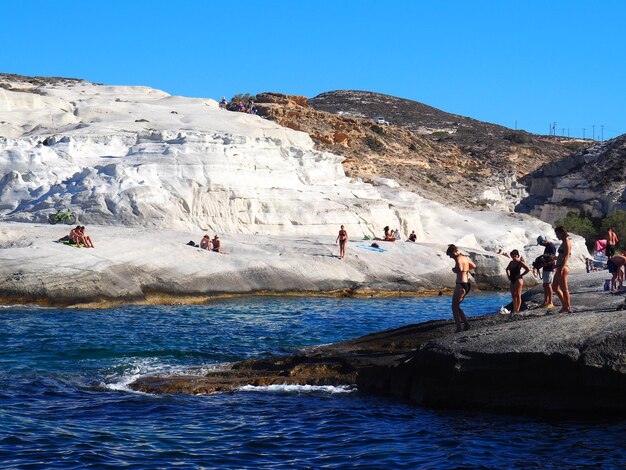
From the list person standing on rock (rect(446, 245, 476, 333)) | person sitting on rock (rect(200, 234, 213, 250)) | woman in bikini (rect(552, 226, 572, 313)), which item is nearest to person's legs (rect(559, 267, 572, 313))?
woman in bikini (rect(552, 226, 572, 313))

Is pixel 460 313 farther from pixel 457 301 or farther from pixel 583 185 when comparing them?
pixel 583 185

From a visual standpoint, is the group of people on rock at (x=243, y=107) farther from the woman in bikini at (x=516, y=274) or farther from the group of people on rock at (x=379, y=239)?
the woman in bikini at (x=516, y=274)

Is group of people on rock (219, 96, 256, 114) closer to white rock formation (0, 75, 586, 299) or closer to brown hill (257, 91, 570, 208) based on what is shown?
brown hill (257, 91, 570, 208)

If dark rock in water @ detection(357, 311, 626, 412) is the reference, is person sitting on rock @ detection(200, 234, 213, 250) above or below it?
above

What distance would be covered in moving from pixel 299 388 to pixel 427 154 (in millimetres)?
64145

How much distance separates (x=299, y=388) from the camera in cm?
1686

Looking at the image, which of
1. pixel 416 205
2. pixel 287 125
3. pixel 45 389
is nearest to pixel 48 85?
pixel 287 125

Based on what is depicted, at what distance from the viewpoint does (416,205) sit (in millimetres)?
51844

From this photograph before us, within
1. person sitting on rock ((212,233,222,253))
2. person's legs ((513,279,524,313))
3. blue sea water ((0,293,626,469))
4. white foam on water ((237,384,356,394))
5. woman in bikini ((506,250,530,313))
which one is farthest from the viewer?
person sitting on rock ((212,233,222,253))

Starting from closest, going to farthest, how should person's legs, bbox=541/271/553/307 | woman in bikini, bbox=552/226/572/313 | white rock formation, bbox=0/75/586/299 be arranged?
1. woman in bikini, bbox=552/226/572/313
2. person's legs, bbox=541/271/553/307
3. white rock formation, bbox=0/75/586/299

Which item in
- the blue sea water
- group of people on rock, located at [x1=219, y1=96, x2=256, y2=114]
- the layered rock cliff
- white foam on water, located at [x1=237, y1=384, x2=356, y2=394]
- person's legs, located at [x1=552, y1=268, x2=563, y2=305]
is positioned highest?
group of people on rock, located at [x1=219, y1=96, x2=256, y2=114]

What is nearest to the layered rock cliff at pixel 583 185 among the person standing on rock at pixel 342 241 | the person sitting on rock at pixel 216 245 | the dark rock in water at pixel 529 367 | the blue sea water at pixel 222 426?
the person standing on rock at pixel 342 241

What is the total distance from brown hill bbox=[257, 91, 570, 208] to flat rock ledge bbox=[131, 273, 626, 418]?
139 ft

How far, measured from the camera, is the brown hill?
6788 cm
